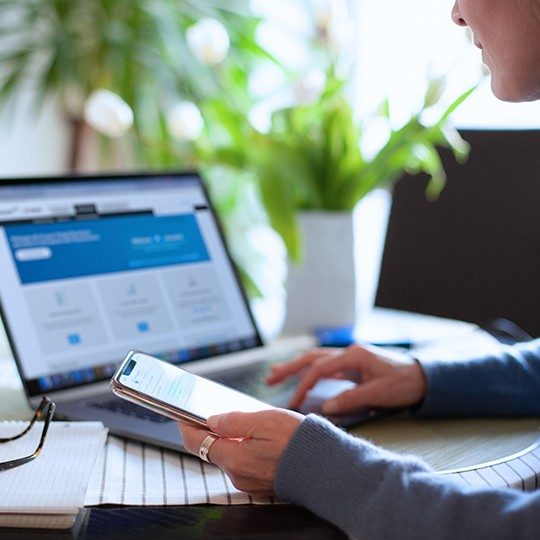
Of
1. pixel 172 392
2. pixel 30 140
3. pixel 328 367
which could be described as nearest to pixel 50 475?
pixel 172 392

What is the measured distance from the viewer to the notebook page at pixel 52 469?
2.23 feet

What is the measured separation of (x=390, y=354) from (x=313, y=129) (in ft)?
1.91

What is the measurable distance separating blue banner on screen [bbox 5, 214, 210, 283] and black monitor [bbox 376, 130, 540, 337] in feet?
1.65

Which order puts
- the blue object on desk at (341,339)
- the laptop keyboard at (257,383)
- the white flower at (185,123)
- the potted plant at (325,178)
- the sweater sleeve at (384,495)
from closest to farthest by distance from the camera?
the sweater sleeve at (384,495) → the laptop keyboard at (257,383) → the blue object on desk at (341,339) → the potted plant at (325,178) → the white flower at (185,123)

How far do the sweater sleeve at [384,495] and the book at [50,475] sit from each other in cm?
16

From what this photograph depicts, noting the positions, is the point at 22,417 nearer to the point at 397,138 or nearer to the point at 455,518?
the point at 455,518

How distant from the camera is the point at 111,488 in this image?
78cm

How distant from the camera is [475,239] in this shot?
5.09 ft

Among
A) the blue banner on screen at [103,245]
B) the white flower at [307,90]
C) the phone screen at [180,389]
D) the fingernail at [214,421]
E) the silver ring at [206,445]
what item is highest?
the white flower at [307,90]

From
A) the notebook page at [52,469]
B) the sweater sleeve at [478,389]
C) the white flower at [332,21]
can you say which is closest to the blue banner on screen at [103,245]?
the notebook page at [52,469]

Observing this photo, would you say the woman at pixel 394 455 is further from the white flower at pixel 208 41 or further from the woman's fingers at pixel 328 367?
the white flower at pixel 208 41

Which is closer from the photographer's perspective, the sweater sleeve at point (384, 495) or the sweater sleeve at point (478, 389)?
the sweater sleeve at point (384, 495)

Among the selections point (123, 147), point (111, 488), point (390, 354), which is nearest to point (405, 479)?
point (111, 488)

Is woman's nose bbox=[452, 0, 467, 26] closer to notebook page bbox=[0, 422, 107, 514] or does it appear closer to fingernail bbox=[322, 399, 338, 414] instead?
fingernail bbox=[322, 399, 338, 414]
